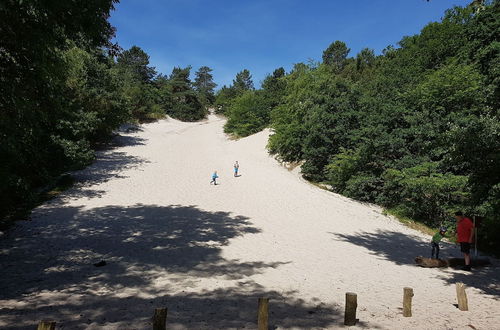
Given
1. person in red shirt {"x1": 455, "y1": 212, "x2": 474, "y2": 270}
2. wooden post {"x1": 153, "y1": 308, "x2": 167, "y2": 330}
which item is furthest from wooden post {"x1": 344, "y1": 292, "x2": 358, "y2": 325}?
person in red shirt {"x1": 455, "y1": 212, "x2": 474, "y2": 270}

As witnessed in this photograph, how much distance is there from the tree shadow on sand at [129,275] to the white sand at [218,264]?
0.14ft

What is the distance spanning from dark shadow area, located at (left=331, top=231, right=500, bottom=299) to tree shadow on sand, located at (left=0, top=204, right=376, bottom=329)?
191 inches

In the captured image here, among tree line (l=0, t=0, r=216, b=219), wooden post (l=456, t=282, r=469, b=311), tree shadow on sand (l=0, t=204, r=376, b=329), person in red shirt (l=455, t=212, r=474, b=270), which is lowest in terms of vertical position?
tree shadow on sand (l=0, t=204, r=376, b=329)

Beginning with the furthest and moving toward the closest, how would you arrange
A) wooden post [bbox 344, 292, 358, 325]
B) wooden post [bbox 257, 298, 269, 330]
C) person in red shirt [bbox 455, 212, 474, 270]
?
person in red shirt [bbox 455, 212, 474, 270], wooden post [bbox 344, 292, 358, 325], wooden post [bbox 257, 298, 269, 330]

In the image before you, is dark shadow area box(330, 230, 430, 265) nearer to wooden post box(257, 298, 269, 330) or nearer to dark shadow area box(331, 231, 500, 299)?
dark shadow area box(331, 231, 500, 299)

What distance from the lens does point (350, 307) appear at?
18.9 ft

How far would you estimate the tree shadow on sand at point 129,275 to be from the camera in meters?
6.15

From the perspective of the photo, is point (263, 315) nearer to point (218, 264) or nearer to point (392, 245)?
point (218, 264)

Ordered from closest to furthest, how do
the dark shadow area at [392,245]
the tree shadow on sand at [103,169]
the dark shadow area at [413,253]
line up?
the dark shadow area at [413,253] < the dark shadow area at [392,245] < the tree shadow on sand at [103,169]

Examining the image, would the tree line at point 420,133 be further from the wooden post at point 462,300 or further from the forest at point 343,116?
the wooden post at point 462,300

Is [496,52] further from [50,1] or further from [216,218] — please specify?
[50,1]

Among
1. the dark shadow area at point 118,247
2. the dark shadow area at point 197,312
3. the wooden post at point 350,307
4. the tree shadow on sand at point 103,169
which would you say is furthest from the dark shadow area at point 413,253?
the tree shadow on sand at point 103,169

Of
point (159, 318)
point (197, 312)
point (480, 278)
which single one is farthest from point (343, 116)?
point (159, 318)

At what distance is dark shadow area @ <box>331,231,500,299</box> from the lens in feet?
30.2
